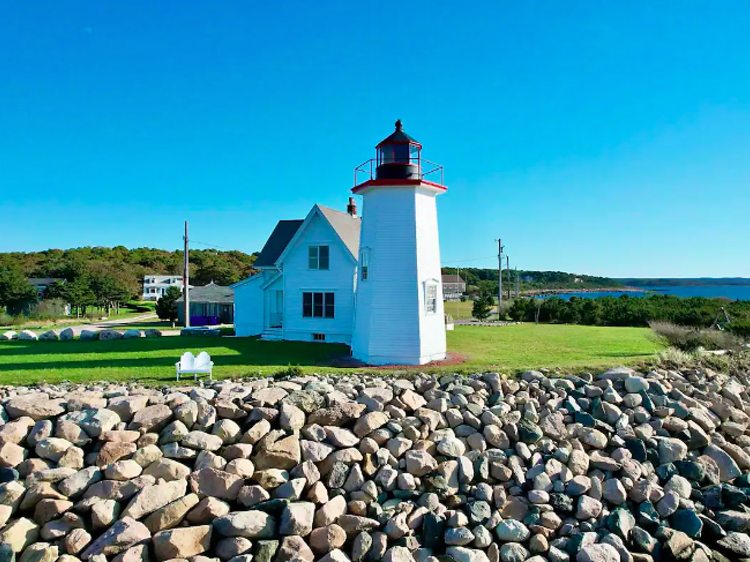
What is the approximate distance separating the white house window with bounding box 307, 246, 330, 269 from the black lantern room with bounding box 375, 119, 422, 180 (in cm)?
515

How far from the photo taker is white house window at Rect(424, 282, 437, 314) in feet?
51.5

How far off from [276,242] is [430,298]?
32.0 ft

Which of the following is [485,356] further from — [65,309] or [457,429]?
[65,309]

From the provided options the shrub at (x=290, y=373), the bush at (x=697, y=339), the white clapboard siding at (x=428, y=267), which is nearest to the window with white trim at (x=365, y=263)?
the white clapboard siding at (x=428, y=267)

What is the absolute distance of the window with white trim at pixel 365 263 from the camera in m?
15.9

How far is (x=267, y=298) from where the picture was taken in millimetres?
22406

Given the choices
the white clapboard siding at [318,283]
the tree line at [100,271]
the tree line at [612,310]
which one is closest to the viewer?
the white clapboard siding at [318,283]

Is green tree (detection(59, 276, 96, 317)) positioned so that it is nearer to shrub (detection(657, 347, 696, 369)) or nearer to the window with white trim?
the window with white trim

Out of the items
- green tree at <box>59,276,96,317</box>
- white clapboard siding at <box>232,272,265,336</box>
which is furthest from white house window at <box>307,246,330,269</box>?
green tree at <box>59,276,96,317</box>

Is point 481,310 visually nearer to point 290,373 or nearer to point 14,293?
point 290,373

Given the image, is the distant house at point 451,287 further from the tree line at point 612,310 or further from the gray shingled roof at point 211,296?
the gray shingled roof at point 211,296

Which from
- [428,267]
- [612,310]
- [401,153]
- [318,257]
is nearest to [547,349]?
[428,267]

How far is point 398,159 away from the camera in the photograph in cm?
1570

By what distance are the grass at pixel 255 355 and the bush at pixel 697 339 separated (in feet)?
2.41
